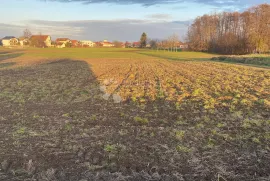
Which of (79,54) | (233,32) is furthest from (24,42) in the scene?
(233,32)

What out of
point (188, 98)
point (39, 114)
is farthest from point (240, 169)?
point (39, 114)

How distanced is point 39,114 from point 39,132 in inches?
88.1

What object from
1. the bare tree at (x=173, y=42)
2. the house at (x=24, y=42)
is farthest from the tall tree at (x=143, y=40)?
the house at (x=24, y=42)

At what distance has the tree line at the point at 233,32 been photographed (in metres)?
62.9

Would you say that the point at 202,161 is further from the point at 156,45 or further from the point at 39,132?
the point at 156,45

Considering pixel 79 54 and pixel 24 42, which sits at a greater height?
pixel 24 42

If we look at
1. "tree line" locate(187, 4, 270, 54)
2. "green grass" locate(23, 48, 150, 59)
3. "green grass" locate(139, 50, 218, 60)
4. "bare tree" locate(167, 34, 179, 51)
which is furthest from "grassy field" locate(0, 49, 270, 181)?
"bare tree" locate(167, 34, 179, 51)

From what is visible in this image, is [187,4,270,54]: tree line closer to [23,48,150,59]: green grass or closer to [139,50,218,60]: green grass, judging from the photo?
[139,50,218,60]: green grass

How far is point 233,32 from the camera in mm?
80438

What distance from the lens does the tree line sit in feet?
206

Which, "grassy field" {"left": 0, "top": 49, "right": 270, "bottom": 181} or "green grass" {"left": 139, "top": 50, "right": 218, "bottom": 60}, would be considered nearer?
"grassy field" {"left": 0, "top": 49, "right": 270, "bottom": 181}

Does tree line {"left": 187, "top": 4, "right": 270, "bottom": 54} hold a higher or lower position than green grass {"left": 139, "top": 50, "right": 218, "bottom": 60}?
higher

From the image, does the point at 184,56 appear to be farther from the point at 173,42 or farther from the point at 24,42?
the point at 24,42

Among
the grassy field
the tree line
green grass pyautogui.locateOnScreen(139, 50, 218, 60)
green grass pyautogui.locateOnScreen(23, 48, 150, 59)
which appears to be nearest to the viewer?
the grassy field
